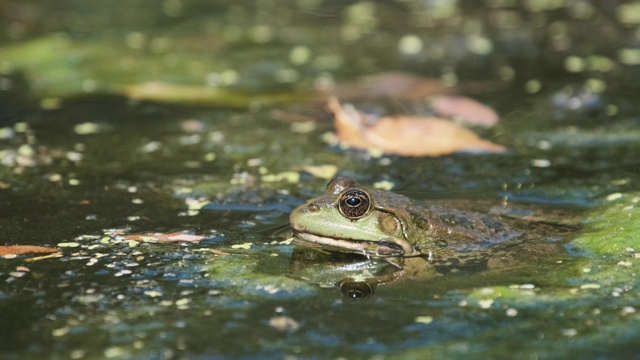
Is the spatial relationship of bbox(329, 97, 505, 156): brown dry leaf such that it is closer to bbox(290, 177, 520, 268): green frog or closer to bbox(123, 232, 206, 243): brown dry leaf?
bbox(290, 177, 520, 268): green frog

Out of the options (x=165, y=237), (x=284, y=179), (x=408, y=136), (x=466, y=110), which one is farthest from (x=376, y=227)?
(x=466, y=110)

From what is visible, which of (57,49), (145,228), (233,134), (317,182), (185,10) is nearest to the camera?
(145,228)

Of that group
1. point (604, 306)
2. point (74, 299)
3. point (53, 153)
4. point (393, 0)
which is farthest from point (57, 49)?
point (604, 306)

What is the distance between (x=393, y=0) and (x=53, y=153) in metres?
6.88

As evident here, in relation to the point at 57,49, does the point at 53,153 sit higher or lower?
lower

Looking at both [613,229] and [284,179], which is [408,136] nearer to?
[284,179]

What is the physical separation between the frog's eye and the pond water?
23 cm

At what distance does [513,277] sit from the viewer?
446cm

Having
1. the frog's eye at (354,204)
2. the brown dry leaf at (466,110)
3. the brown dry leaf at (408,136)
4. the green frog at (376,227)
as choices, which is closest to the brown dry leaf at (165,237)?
the green frog at (376,227)

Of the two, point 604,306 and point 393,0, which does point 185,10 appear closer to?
point 393,0

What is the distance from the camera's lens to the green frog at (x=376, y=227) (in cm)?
477

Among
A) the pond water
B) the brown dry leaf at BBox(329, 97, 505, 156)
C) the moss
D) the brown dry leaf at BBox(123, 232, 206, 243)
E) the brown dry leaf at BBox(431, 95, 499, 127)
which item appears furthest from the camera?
the brown dry leaf at BBox(431, 95, 499, 127)

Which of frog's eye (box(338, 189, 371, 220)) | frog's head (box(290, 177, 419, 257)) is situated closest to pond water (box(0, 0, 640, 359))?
frog's head (box(290, 177, 419, 257))

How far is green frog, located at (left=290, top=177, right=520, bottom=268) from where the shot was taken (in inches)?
188
